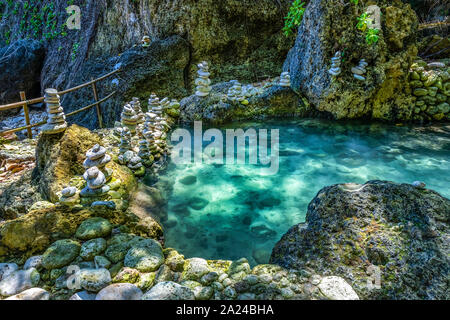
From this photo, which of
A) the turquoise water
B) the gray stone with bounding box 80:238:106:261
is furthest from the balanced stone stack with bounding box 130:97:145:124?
the gray stone with bounding box 80:238:106:261

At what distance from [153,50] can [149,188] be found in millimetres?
5108

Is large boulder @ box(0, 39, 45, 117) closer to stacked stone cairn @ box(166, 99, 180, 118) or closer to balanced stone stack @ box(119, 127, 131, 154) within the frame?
stacked stone cairn @ box(166, 99, 180, 118)

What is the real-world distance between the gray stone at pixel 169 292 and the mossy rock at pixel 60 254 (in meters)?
0.77

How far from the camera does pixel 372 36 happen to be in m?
5.72

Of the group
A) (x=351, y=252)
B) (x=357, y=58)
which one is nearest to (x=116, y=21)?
(x=357, y=58)

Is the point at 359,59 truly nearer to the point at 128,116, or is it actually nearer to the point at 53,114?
the point at 128,116

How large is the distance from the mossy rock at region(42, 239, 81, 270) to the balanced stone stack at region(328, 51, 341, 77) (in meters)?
5.74

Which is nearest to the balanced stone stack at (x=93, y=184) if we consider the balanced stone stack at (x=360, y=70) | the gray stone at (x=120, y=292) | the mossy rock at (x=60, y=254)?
the mossy rock at (x=60, y=254)

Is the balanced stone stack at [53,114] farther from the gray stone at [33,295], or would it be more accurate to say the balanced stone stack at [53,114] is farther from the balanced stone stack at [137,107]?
the gray stone at [33,295]

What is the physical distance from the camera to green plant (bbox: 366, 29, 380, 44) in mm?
5712

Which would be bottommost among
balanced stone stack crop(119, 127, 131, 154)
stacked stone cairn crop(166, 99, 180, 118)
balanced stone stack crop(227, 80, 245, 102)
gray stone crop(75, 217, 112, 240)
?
gray stone crop(75, 217, 112, 240)

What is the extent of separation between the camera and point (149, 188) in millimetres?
4262

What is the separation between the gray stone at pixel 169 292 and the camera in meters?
1.86
